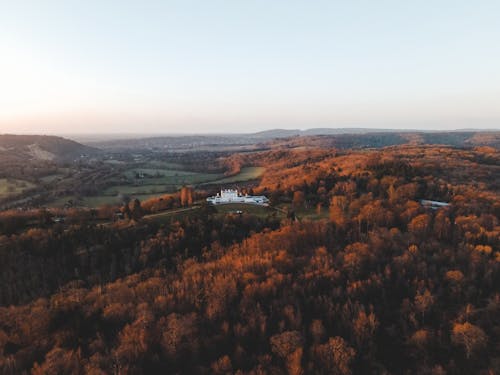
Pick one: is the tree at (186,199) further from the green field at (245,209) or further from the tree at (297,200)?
the tree at (297,200)

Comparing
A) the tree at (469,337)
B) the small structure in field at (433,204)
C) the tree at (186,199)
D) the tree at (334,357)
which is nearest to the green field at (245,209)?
the tree at (186,199)

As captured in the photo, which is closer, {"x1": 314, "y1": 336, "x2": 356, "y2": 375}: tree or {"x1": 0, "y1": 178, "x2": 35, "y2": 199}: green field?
{"x1": 314, "y1": 336, "x2": 356, "y2": 375}: tree

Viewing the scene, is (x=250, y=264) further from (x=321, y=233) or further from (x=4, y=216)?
(x=4, y=216)

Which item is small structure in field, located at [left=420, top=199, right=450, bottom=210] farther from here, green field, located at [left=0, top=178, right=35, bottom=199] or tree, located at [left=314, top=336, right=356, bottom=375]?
green field, located at [left=0, top=178, right=35, bottom=199]

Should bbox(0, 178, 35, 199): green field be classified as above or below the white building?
below

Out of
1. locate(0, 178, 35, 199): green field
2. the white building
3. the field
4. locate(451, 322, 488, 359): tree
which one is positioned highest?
the white building

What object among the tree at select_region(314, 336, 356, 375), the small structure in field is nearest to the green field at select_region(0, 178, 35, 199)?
the tree at select_region(314, 336, 356, 375)

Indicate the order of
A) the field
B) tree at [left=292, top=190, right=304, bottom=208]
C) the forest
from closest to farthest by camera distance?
the forest
tree at [left=292, top=190, right=304, bottom=208]
the field

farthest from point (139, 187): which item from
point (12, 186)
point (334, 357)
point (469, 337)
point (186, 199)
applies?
point (469, 337)
